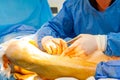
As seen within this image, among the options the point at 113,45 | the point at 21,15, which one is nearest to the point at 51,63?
the point at 113,45

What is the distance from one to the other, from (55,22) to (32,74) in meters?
0.44

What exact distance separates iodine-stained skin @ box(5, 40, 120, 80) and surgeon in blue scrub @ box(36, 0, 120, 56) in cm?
5

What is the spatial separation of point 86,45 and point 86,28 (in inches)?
14.0

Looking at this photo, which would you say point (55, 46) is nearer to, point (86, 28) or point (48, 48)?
point (48, 48)

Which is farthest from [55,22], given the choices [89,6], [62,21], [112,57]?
[112,57]

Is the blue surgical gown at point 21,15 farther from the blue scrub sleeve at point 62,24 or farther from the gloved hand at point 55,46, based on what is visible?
the gloved hand at point 55,46

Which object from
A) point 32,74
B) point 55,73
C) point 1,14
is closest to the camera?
point 55,73

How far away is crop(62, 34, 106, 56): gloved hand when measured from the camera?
90 centimetres

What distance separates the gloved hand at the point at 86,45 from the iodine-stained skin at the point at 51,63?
0.02 metres

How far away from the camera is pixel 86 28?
1.24 m

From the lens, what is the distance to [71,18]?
4.45 ft

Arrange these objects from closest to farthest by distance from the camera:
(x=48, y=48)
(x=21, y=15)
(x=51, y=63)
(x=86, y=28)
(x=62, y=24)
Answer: (x=51, y=63)
(x=48, y=48)
(x=86, y=28)
(x=62, y=24)
(x=21, y=15)

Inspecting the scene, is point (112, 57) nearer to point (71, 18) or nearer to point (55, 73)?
point (55, 73)

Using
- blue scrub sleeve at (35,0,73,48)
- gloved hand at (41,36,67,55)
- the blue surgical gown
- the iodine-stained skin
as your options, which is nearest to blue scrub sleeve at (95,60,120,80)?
the iodine-stained skin
